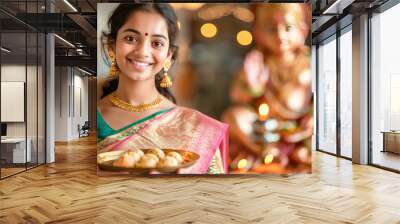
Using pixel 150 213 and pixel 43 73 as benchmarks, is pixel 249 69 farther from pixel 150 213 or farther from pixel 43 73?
pixel 43 73

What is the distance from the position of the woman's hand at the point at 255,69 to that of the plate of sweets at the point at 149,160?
4.85ft

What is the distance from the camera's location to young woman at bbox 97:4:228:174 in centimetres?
603

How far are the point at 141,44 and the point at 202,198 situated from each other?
264 cm

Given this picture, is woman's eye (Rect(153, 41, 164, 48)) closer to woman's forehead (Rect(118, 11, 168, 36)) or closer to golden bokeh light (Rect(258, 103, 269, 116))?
woman's forehead (Rect(118, 11, 168, 36))

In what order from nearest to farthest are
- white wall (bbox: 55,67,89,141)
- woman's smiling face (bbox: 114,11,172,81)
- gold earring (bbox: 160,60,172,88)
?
woman's smiling face (bbox: 114,11,172,81) < gold earring (bbox: 160,60,172,88) < white wall (bbox: 55,67,89,141)

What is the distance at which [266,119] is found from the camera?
615cm

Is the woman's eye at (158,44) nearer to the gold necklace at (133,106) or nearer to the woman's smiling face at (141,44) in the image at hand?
the woman's smiling face at (141,44)

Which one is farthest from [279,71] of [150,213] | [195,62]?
[150,213]

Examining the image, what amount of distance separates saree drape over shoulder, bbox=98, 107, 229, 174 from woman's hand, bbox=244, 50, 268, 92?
2.71 feet

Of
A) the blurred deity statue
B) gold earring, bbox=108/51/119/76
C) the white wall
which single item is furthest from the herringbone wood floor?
the white wall

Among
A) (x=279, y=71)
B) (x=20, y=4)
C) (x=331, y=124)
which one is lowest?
(x=331, y=124)

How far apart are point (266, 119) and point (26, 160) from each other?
4646mm

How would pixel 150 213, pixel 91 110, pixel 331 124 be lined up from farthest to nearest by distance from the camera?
pixel 91 110 → pixel 331 124 → pixel 150 213

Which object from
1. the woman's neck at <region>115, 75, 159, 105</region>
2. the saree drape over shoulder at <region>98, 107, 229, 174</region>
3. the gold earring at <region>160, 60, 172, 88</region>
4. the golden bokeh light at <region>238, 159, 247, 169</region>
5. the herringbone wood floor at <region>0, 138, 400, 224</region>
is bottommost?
the herringbone wood floor at <region>0, 138, 400, 224</region>
